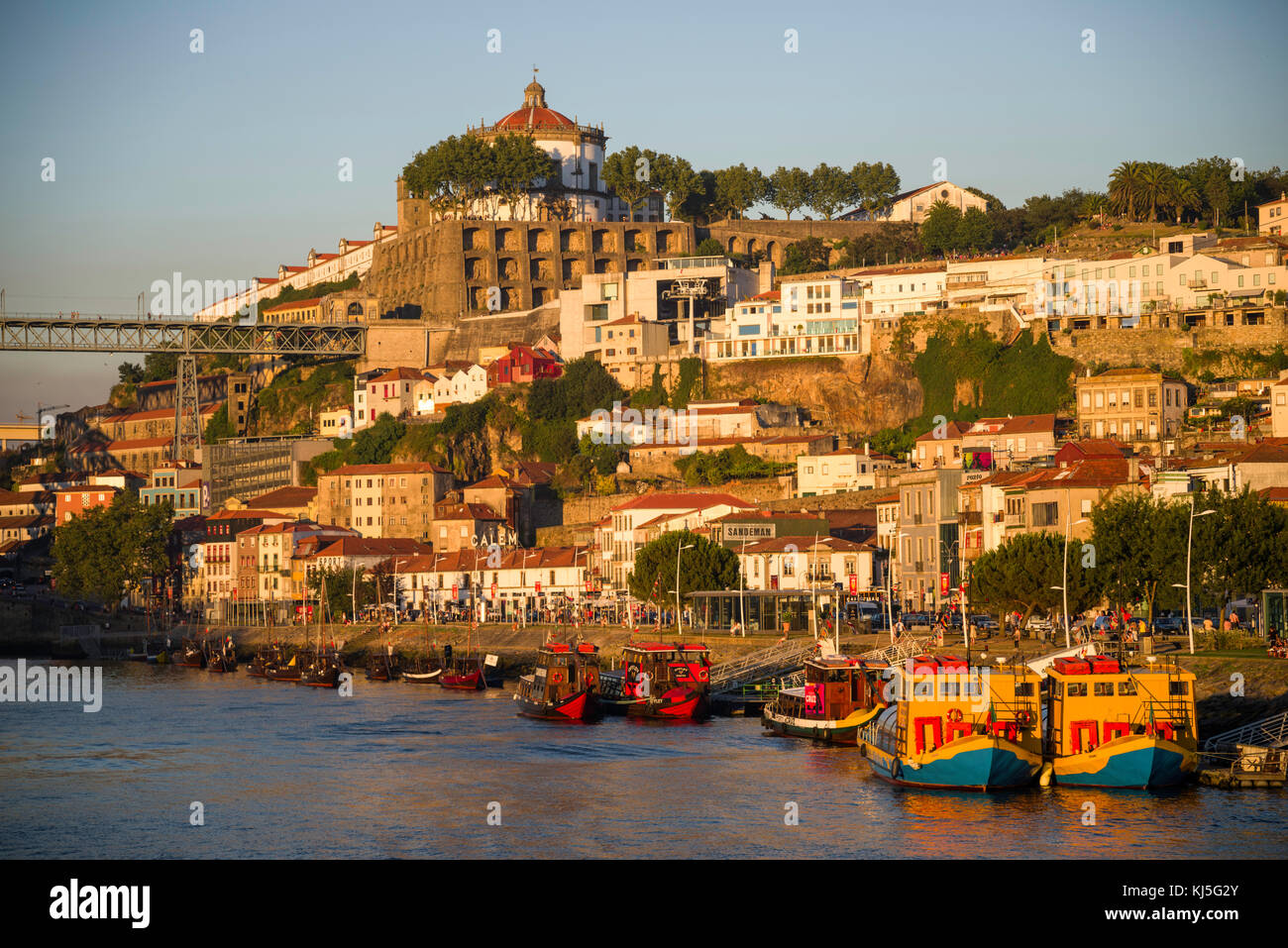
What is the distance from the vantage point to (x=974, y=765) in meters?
38.5

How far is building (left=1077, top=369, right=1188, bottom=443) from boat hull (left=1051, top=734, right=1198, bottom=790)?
5372cm

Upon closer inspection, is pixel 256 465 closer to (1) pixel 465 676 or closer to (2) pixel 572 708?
(1) pixel 465 676

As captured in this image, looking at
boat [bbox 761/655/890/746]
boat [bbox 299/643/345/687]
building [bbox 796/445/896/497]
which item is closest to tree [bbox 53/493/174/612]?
boat [bbox 299/643/345/687]

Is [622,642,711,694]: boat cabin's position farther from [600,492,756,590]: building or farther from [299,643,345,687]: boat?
[600,492,756,590]: building

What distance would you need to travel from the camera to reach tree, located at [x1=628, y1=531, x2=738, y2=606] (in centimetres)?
7819

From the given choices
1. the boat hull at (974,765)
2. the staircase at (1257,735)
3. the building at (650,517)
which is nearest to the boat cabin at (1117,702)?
the boat hull at (974,765)

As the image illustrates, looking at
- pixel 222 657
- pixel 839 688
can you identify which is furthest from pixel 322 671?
pixel 839 688

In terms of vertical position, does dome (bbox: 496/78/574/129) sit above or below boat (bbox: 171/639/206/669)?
above

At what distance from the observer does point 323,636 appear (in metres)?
97.2

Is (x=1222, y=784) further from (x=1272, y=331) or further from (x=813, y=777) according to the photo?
(x=1272, y=331)

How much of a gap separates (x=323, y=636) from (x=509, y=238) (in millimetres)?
45758

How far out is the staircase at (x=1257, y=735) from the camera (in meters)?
40.7

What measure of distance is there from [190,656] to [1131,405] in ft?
183
